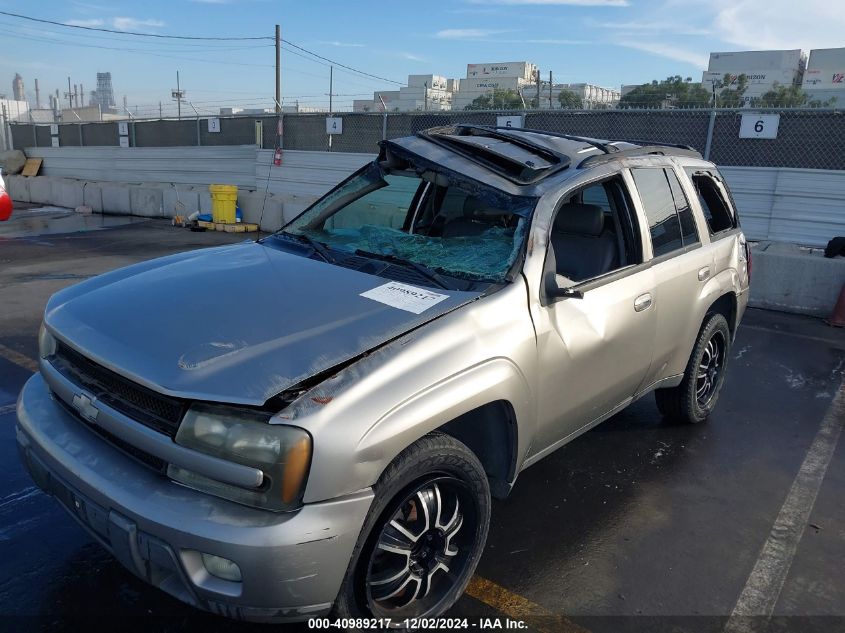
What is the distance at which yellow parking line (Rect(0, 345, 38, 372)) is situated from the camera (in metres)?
4.98

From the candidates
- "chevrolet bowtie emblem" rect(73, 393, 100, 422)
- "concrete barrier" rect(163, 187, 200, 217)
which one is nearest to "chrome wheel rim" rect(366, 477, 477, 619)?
"chevrolet bowtie emblem" rect(73, 393, 100, 422)

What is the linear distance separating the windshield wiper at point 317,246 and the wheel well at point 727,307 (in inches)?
106

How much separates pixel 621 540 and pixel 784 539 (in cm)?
83

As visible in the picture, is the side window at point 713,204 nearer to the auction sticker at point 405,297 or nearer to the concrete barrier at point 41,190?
the auction sticker at point 405,297

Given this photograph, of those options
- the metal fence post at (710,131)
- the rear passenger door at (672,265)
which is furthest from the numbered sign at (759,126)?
the rear passenger door at (672,265)

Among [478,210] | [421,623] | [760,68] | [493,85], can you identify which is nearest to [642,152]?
[478,210]

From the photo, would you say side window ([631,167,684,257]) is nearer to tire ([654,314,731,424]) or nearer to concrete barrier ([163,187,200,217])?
tire ([654,314,731,424])

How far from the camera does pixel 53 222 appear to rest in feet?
48.1

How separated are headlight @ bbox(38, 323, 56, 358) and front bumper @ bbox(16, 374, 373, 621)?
28.5 inches

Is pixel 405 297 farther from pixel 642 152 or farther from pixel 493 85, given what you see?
pixel 493 85

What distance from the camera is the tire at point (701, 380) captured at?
4.17 metres

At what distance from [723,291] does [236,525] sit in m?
3.55

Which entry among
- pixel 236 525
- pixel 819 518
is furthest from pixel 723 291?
pixel 236 525

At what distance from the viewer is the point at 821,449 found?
166 inches
